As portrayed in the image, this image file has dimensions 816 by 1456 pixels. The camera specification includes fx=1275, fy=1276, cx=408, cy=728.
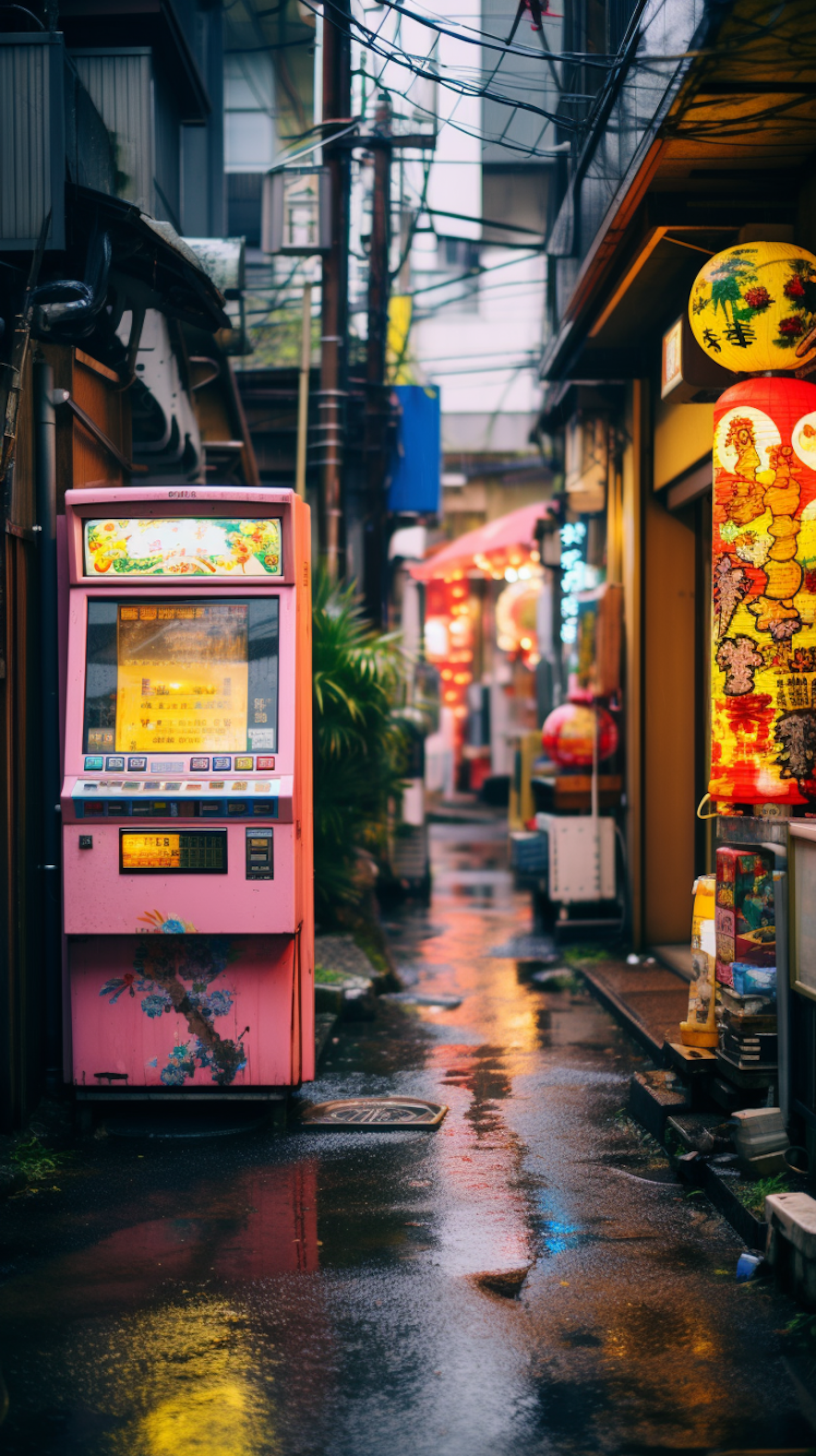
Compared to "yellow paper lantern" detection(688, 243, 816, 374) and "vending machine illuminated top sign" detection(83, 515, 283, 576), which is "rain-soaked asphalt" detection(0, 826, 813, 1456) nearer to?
"vending machine illuminated top sign" detection(83, 515, 283, 576)

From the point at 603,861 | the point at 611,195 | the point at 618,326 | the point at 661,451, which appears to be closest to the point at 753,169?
the point at 611,195

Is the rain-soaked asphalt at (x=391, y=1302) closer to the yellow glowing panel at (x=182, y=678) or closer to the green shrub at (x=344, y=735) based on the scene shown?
the yellow glowing panel at (x=182, y=678)

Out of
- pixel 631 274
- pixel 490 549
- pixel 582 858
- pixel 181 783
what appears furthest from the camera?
pixel 490 549

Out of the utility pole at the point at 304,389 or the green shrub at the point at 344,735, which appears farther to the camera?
the utility pole at the point at 304,389

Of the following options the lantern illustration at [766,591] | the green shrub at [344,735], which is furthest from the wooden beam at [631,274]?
the green shrub at [344,735]

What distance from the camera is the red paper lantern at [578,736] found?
39.7ft

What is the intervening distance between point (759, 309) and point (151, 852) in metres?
3.97

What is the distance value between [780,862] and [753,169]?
3.95 metres

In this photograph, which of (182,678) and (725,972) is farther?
(182,678)

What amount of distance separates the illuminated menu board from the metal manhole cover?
149 cm

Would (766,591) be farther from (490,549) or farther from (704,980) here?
(490,549)

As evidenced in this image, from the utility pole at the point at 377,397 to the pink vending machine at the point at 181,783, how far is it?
8.37 meters

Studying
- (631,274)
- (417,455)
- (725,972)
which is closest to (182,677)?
(725,972)

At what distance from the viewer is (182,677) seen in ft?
21.3
